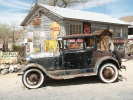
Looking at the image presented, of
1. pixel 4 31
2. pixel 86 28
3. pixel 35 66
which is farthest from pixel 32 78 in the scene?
pixel 4 31

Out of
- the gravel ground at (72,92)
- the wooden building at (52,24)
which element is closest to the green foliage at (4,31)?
the wooden building at (52,24)

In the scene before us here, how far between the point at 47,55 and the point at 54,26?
22.2 ft

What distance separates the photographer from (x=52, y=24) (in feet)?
38.8

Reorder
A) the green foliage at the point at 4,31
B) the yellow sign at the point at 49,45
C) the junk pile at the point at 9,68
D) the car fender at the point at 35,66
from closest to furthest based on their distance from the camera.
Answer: the car fender at the point at 35,66
the junk pile at the point at 9,68
the yellow sign at the point at 49,45
the green foliage at the point at 4,31

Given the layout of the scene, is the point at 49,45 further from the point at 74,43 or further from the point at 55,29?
the point at 74,43

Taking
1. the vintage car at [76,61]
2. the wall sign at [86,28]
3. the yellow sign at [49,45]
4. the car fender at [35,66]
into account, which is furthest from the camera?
the wall sign at [86,28]

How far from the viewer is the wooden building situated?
1124 centimetres

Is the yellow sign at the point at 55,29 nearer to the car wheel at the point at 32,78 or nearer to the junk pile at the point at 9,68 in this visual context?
the junk pile at the point at 9,68

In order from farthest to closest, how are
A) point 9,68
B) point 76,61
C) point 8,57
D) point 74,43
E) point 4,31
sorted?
point 4,31
point 8,57
point 9,68
point 74,43
point 76,61

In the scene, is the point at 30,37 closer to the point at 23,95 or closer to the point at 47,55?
the point at 47,55

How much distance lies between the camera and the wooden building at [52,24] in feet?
36.9

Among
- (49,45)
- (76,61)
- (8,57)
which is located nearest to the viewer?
(76,61)

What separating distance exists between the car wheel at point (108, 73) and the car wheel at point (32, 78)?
2.25m

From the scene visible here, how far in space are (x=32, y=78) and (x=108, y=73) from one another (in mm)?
2825
